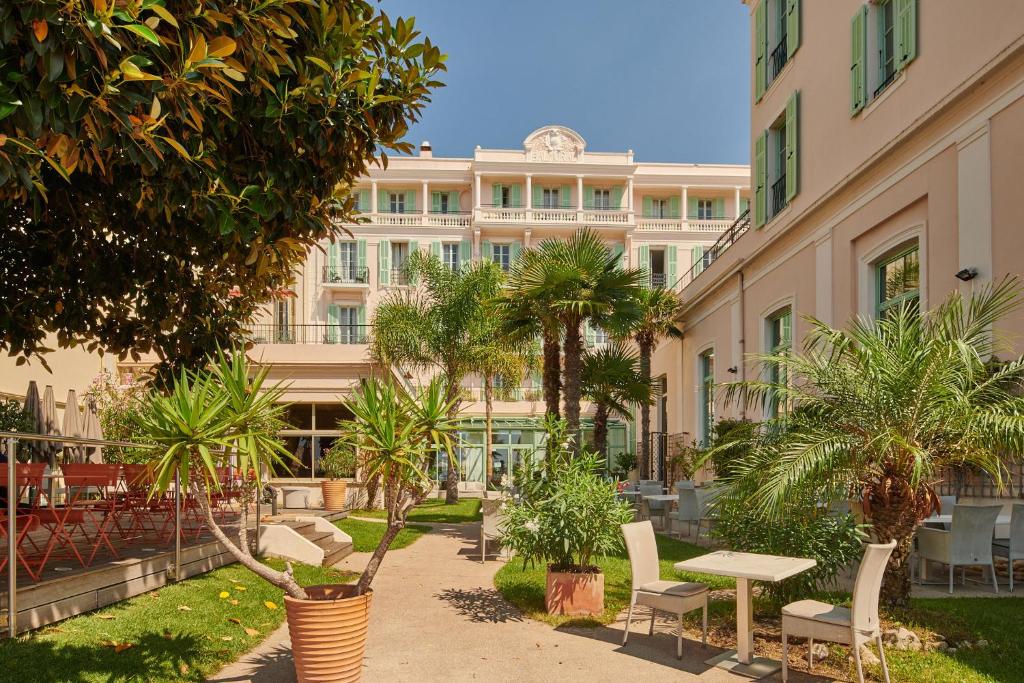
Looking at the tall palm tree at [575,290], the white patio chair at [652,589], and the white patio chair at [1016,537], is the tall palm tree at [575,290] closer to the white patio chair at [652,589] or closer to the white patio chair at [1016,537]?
the white patio chair at [652,589]

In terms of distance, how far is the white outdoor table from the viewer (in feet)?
19.1

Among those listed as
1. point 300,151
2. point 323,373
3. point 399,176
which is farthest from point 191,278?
point 399,176

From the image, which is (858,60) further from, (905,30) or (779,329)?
(779,329)

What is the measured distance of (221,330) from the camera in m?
8.11

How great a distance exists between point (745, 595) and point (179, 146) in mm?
4956

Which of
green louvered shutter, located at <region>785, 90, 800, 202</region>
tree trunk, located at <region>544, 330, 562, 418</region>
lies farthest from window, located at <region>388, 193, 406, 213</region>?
green louvered shutter, located at <region>785, 90, 800, 202</region>

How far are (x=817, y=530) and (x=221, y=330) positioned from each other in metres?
5.98

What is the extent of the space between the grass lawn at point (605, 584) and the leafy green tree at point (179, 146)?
162 inches

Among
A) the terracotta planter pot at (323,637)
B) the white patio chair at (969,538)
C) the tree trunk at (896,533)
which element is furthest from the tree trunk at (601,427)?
the terracotta planter pot at (323,637)

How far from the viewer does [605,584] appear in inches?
360

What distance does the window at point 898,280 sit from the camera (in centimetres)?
1125

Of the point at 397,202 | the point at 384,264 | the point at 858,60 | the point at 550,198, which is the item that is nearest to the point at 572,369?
the point at 858,60

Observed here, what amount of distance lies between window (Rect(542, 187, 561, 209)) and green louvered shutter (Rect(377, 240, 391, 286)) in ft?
26.4

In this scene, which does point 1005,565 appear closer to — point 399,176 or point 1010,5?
point 1010,5
